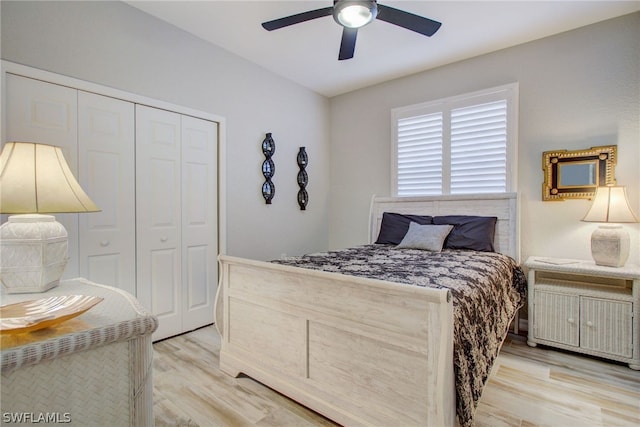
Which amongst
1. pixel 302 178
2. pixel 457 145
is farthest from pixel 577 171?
pixel 302 178

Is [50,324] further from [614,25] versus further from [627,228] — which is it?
[614,25]

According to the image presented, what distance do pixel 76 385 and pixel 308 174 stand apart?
355cm

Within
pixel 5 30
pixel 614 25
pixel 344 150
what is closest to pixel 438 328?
pixel 5 30

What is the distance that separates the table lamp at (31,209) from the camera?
1.23 metres

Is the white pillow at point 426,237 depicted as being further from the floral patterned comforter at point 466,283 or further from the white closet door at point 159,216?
the white closet door at point 159,216

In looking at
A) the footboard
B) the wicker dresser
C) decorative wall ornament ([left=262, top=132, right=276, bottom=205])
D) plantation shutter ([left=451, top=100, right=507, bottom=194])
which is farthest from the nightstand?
the wicker dresser

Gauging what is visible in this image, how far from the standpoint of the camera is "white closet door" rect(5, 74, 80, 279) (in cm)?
200

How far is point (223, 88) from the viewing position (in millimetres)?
3215

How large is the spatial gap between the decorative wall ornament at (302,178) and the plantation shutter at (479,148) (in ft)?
5.77

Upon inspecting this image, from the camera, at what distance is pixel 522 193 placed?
122 inches

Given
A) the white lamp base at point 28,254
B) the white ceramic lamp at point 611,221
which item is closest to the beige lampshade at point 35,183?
the white lamp base at point 28,254

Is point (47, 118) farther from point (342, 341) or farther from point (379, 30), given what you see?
point (379, 30)

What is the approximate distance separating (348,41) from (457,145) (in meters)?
1.83

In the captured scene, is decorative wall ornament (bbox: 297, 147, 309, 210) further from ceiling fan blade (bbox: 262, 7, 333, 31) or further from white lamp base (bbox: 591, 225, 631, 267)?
white lamp base (bbox: 591, 225, 631, 267)
